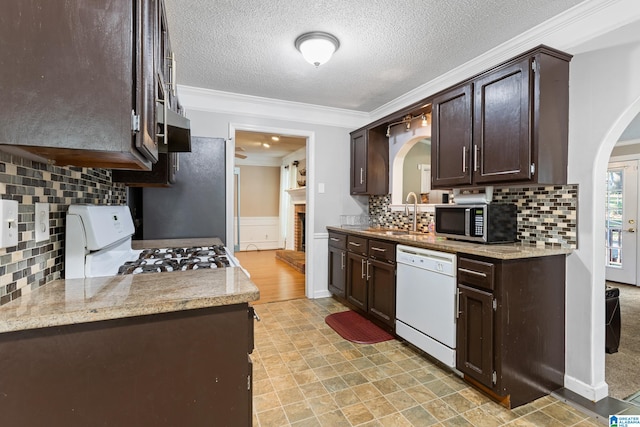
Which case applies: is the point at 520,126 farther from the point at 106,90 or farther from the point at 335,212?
the point at 335,212

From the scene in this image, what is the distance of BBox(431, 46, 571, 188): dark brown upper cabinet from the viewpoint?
1925mm

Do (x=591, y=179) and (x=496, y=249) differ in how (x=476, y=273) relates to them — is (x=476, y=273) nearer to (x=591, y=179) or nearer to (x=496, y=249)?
(x=496, y=249)

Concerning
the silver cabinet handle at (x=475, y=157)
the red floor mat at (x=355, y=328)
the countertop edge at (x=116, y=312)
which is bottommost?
the red floor mat at (x=355, y=328)

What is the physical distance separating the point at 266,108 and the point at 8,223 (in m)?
3.14

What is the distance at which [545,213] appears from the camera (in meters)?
2.18

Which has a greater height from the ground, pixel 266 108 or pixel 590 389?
pixel 266 108

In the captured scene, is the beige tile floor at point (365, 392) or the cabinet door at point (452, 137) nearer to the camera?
the beige tile floor at point (365, 392)

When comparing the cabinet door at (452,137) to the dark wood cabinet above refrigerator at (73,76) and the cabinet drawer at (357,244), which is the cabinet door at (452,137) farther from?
the dark wood cabinet above refrigerator at (73,76)

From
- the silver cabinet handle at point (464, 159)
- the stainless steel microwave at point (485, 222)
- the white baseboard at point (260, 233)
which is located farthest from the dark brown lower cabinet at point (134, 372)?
the white baseboard at point (260, 233)

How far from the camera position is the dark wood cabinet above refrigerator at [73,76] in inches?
29.7

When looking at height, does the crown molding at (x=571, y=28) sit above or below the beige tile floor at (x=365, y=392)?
above

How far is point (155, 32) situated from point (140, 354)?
3.62 ft

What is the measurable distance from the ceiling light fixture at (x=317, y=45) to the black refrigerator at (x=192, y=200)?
105 centimetres

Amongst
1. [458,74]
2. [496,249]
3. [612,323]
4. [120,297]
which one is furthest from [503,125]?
[120,297]
